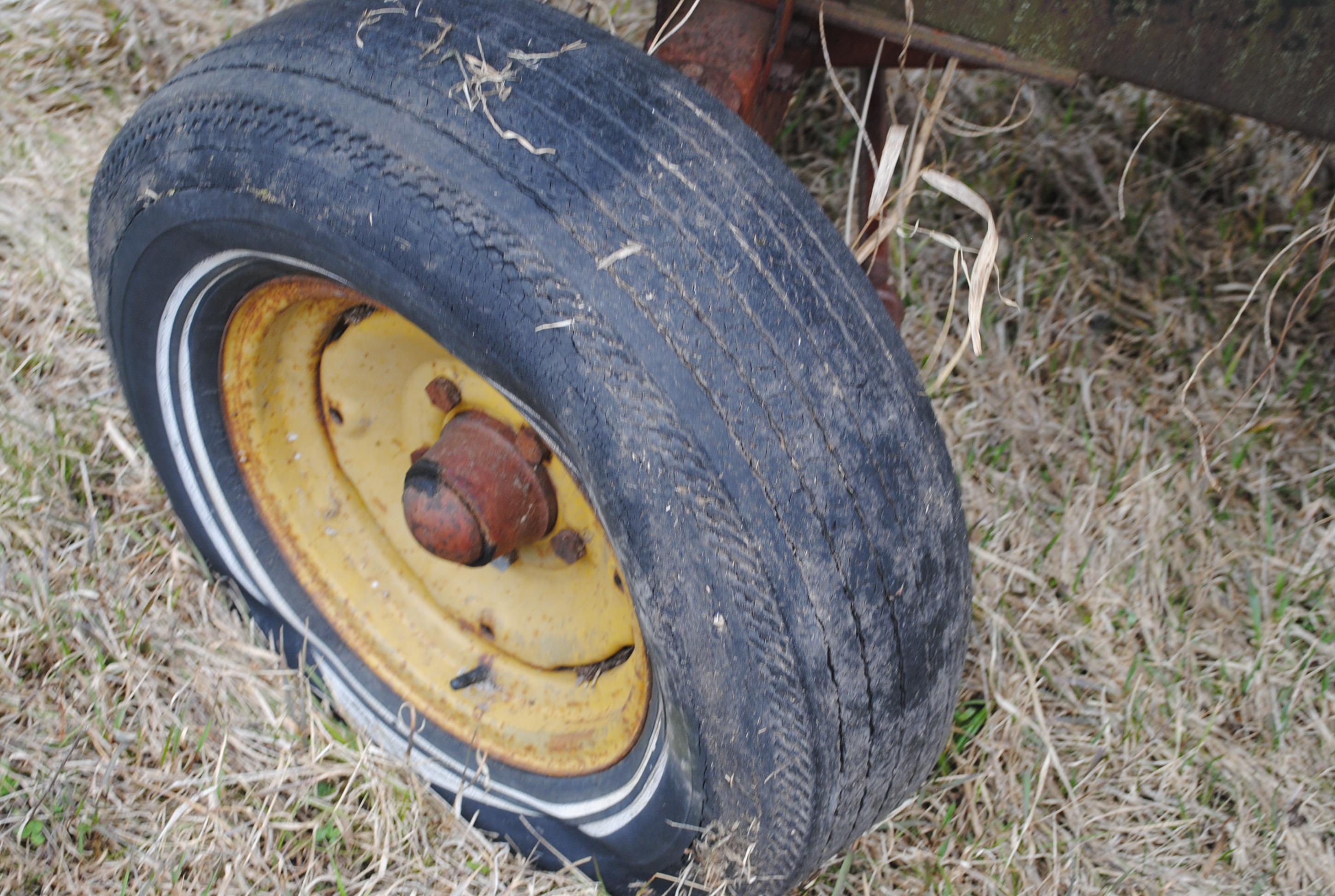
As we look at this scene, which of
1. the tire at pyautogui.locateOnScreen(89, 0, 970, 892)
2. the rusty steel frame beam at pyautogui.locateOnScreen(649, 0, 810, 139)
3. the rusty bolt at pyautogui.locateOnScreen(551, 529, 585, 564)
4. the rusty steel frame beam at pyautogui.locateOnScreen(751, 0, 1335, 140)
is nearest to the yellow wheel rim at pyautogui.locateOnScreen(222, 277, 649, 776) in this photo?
the rusty bolt at pyautogui.locateOnScreen(551, 529, 585, 564)

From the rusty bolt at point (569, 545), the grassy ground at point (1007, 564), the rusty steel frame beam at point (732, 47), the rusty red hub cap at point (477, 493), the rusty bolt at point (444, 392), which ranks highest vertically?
the rusty steel frame beam at point (732, 47)

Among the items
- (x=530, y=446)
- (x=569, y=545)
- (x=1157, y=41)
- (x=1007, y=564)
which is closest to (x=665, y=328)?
(x=530, y=446)

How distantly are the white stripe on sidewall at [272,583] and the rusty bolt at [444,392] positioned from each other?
0.25 meters

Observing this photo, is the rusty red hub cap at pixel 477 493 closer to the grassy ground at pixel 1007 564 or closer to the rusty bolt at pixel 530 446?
the rusty bolt at pixel 530 446

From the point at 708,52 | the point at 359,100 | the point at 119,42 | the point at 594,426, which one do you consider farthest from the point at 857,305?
the point at 119,42


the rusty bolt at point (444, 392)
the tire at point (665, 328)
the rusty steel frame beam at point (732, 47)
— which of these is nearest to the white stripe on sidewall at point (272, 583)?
the tire at point (665, 328)

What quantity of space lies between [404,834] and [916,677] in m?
0.74

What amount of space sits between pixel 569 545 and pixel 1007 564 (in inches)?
31.4

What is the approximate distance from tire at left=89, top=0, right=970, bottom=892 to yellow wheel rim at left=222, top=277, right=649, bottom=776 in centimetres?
14

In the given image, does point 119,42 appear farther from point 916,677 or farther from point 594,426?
point 916,677

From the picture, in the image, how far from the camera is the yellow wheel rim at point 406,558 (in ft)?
4.45

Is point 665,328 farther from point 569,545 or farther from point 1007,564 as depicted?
point 1007,564

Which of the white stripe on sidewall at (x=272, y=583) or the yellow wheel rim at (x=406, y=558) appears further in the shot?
the yellow wheel rim at (x=406, y=558)

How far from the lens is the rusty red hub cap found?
1.26 meters
